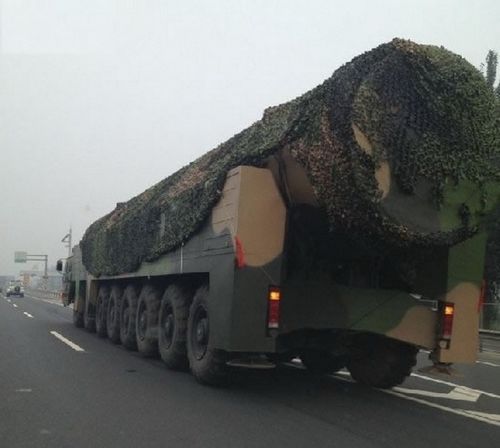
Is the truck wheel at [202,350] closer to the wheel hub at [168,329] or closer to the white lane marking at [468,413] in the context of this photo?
the wheel hub at [168,329]

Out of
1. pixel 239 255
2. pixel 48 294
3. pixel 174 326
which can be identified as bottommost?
pixel 48 294

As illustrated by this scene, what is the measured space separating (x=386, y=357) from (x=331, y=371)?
1569 mm

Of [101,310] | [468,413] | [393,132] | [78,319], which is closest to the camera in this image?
[393,132]

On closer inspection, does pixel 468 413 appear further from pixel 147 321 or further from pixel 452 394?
pixel 147 321

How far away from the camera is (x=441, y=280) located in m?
7.86

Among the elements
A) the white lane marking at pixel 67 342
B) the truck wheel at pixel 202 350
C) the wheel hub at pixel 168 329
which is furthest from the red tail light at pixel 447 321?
the white lane marking at pixel 67 342

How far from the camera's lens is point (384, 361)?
28.6 feet

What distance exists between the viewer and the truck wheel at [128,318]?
12.6m

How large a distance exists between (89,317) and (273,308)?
11.2 metres

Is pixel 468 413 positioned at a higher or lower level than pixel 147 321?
lower

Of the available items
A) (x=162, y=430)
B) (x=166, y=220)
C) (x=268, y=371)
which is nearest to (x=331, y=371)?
(x=268, y=371)

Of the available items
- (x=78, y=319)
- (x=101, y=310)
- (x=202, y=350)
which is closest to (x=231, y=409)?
(x=202, y=350)

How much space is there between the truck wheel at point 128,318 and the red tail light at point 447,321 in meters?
6.50

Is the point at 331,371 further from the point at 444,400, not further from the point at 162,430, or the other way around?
the point at 162,430
